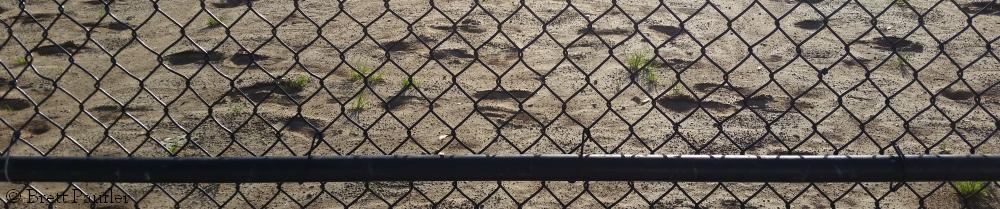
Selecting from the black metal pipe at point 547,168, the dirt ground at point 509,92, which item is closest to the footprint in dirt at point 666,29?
the dirt ground at point 509,92

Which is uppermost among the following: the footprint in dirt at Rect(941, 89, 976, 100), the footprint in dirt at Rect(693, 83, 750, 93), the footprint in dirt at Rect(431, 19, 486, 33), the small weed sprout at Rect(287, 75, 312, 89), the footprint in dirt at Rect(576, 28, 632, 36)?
the footprint in dirt at Rect(941, 89, 976, 100)

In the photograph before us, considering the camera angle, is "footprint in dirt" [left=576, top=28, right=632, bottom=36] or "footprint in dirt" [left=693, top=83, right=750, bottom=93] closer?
"footprint in dirt" [left=693, top=83, right=750, bottom=93]

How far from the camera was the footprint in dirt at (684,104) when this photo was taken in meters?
4.49

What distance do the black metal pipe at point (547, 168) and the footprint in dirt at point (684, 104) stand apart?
74.3 inches

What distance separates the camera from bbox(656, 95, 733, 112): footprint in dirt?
14.7 ft

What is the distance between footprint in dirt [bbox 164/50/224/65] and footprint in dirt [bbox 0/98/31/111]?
69cm

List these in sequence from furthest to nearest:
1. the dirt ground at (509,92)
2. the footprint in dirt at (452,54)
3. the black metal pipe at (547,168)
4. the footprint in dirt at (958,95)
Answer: the footprint in dirt at (452,54) < the footprint in dirt at (958,95) < the dirt ground at (509,92) < the black metal pipe at (547,168)

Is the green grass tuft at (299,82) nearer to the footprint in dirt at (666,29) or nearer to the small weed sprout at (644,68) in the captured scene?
the small weed sprout at (644,68)

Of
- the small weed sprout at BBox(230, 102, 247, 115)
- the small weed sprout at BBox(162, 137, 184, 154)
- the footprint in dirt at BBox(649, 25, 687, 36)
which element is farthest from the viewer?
the footprint in dirt at BBox(649, 25, 687, 36)

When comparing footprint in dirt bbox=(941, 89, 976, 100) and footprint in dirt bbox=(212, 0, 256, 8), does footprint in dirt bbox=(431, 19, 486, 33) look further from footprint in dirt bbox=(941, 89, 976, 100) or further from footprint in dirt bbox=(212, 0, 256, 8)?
footprint in dirt bbox=(941, 89, 976, 100)

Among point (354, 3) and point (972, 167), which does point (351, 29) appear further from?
point (972, 167)

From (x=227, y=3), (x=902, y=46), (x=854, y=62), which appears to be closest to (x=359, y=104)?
(x=227, y=3)

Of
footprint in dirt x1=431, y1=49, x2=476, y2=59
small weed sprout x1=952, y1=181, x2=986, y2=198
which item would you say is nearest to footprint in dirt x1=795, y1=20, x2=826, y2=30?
footprint in dirt x1=431, y1=49, x2=476, y2=59

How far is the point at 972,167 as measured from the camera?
255cm
